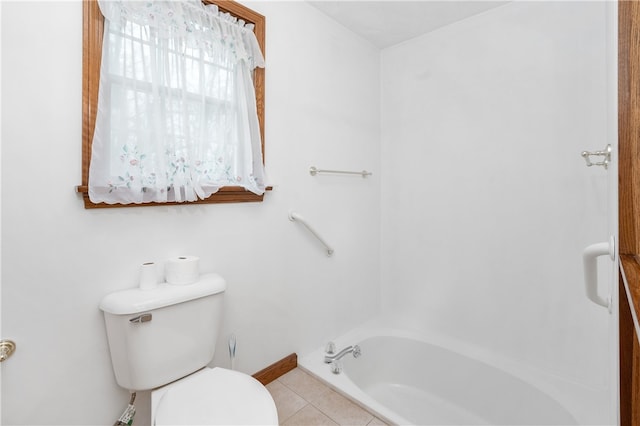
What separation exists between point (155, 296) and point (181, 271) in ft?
0.47

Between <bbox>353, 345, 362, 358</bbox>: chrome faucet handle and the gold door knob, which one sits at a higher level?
the gold door knob

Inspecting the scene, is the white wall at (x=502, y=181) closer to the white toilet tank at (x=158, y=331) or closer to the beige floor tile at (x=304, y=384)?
the beige floor tile at (x=304, y=384)

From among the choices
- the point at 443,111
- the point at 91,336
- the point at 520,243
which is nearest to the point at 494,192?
the point at 520,243

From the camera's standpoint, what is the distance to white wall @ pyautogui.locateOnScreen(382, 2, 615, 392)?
5.45 feet

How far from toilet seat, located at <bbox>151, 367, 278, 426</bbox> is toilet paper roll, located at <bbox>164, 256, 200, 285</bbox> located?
0.38 m

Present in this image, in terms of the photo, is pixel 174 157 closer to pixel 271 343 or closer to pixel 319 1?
pixel 271 343

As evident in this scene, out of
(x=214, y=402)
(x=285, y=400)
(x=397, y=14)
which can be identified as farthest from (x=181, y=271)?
(x=397, y=14)

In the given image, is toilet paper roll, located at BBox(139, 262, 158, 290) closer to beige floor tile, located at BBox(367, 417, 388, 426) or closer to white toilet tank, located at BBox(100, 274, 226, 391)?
white toilet tank, located at BBox(100, 274, 226, 391)

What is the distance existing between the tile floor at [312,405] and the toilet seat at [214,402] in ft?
1.34

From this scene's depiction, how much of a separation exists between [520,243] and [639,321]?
1.75 m

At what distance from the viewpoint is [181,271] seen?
130 cm

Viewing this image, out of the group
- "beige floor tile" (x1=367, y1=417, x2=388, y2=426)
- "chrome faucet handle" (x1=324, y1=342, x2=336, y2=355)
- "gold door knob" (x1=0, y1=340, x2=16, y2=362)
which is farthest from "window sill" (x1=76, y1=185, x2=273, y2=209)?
"beige floor tile" (x1=367, y1=417, x2=388, y2=426)

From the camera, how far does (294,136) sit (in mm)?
1850

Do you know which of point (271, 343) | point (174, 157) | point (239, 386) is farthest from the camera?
point (271, 343)
